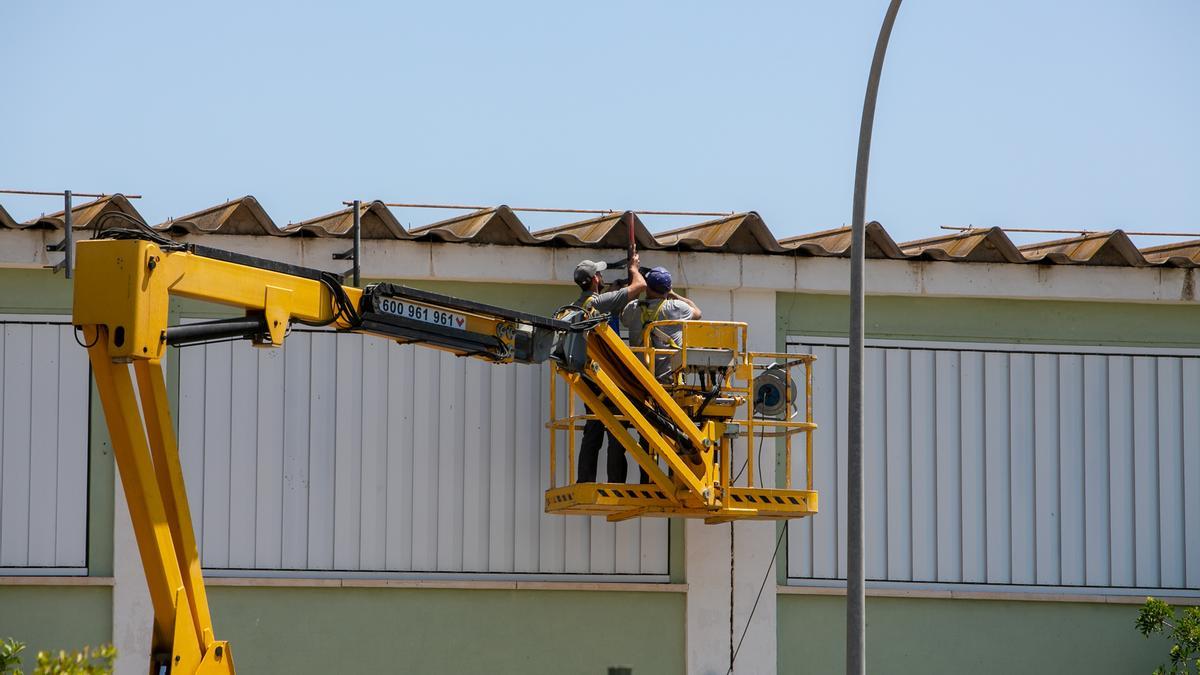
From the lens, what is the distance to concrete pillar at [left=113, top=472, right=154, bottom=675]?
58.9ft

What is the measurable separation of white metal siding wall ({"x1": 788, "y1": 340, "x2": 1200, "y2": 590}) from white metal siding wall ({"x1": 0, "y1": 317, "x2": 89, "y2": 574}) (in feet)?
24.7

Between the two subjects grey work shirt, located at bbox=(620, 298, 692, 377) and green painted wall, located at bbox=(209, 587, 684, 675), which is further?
green painted wall, located at bbox=(209, 587, 684, 675)

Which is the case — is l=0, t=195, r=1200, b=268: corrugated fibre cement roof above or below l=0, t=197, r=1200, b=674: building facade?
above

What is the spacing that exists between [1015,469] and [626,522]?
4.38 m

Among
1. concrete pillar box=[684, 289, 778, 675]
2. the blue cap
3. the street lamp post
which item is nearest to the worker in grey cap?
the blue cap

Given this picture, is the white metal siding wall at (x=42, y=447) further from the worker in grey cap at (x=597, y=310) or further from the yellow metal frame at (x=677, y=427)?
the worker in grey cap at (x=597, y=310)

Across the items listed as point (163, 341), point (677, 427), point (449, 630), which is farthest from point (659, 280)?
point (163, 341)

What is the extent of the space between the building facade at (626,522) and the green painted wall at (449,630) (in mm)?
29

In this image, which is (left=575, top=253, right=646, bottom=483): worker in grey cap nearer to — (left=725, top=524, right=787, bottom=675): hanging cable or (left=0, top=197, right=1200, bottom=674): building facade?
(left=0, top=197, right=1200, bottom=674): building facade

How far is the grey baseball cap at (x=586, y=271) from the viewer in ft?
59.3

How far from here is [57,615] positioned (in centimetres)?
Result: 1800

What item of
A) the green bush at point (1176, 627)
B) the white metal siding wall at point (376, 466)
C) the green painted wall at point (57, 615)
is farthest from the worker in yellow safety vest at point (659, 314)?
the green painted wall at point (57, 615)

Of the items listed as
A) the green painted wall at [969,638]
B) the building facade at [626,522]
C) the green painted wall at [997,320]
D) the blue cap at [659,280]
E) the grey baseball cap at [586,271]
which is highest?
the grey baseball cap at [586,271]

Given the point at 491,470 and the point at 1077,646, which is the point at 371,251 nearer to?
the point at 491,470
